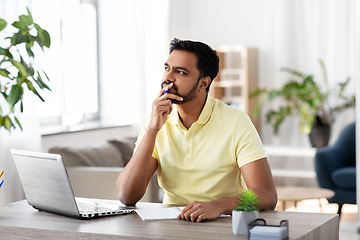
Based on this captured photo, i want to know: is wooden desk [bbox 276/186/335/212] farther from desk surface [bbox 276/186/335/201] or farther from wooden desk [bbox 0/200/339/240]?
wooden desk [bbox 0/200/339/240]

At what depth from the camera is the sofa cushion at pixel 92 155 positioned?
3453mm

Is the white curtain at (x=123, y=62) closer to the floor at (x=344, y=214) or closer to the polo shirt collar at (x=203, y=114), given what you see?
the floor at (x=344, y=214)

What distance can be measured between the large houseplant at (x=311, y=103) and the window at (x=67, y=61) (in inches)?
82.3

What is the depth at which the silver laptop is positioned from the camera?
158 cm

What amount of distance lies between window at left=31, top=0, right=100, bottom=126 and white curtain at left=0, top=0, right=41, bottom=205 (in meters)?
0.50

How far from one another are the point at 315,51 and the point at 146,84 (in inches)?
81.8

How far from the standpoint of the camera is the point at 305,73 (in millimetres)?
5922

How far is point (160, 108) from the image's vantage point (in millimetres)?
1881

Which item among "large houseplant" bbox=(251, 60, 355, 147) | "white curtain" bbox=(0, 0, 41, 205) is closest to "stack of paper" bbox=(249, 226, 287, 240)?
"white curtain" bbox=(0, 0, 41, 205)

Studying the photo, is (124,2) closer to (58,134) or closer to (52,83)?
(52,83)

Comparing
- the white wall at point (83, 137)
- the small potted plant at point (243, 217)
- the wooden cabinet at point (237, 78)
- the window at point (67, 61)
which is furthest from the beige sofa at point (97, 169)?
the wooden cabinet at point (237, 78)

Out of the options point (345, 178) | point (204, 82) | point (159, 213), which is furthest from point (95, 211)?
point (345, 178)

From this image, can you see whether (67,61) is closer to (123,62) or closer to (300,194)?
(123,62)

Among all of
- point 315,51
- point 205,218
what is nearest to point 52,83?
point 205,218
